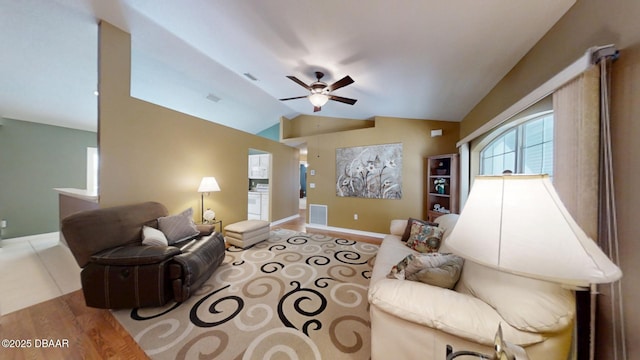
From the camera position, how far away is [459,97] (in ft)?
8.67

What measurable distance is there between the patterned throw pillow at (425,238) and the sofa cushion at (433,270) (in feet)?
2.69

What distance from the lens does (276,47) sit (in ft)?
7.39

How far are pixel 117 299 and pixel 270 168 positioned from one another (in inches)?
143

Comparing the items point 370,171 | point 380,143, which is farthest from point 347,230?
point 380,143

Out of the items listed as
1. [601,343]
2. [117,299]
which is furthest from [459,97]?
[117,299]

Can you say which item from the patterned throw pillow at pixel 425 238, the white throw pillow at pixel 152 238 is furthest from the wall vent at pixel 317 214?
the white throw pillow at pixel 152 238

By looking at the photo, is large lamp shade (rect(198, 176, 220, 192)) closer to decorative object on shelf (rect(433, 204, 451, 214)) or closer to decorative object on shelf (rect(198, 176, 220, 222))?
decorative object on shelf (rect(198, 176, 220, 222))

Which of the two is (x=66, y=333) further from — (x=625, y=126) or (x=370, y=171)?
(x=370, y=171)

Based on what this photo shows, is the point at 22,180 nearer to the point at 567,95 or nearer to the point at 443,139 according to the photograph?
the point at 567,95

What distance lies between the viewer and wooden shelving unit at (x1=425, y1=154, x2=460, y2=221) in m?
3.23

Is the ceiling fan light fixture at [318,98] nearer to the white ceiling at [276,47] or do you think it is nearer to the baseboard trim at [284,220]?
the white ceiling at [276,47]

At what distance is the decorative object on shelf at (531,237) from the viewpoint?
65 centimetres

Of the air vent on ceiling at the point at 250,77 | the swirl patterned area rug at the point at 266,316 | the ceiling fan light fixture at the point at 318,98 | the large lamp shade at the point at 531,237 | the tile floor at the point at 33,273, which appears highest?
the air vent on ceiling at the point at 250,77

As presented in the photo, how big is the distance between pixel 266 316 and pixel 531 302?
180 centimetres
